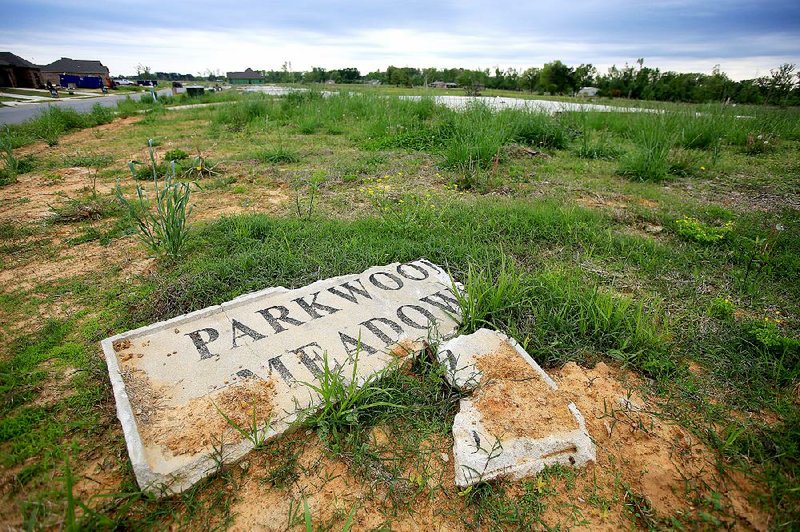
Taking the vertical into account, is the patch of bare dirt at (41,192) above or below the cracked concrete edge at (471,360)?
above

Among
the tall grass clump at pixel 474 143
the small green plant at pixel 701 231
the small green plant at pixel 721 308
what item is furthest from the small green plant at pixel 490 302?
the tall grass clump at pixel 474 143

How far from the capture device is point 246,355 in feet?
6.63

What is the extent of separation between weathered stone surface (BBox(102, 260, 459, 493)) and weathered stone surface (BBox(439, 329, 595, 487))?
0.33 metres

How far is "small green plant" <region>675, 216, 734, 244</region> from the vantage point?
10.8 feet

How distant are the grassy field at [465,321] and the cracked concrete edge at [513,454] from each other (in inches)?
2.1

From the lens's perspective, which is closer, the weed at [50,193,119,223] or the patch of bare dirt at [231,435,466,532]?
the patch of bare dirt at [231,435,466,532]

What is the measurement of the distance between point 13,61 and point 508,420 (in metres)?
47.8

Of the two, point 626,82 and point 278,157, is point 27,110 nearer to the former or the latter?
point 278,157

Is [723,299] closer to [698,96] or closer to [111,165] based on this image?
[111,165]

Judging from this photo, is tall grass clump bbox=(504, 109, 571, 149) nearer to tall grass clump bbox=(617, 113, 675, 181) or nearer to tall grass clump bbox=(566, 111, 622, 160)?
tall grass clump bbox=(566, 111, 622, 160)

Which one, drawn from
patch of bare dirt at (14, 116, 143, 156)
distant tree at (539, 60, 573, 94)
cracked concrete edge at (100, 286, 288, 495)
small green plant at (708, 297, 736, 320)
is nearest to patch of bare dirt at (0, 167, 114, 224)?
patch of bare dirt at (14, 116, 143, 156)

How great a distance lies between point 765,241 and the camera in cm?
316

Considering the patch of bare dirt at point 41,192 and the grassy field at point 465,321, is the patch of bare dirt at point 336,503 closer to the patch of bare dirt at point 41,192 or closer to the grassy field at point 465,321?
the grassy field at point 465,321

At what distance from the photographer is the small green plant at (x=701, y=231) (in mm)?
3280
